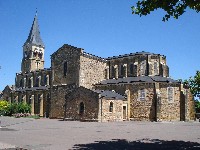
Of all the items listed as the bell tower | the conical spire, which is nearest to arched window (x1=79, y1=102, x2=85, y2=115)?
the bell tower

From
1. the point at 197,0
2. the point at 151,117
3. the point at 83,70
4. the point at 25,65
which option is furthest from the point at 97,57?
the point at 197,0

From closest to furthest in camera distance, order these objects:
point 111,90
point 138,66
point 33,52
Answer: point 111,90 < point 138,66 < point 33,52

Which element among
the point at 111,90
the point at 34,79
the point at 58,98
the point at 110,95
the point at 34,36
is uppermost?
the point at 34,36

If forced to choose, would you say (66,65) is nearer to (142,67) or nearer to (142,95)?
(142,67)

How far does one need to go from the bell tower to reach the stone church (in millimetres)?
13993

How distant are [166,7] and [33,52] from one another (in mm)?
61416

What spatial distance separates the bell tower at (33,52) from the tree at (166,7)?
196ft

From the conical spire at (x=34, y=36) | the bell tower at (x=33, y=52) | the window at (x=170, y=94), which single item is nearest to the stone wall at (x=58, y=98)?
the window at (x=170, y=94)

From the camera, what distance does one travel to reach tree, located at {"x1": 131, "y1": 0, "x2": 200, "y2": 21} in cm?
965

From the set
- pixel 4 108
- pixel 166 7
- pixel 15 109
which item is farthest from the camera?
pixel 4 108

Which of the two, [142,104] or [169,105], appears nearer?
[169,105]

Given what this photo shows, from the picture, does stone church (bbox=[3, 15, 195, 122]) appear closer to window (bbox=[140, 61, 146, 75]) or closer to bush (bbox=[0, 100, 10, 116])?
window (bbox=[140, 61, 146, 75])

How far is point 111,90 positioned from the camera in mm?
40531

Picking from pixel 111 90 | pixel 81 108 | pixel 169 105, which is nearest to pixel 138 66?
pixel 111 90
